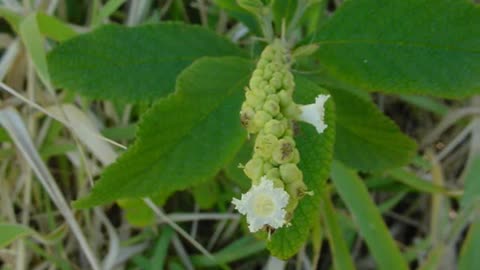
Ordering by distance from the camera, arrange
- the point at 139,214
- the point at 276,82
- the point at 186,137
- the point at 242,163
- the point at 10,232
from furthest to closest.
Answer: the point at 139,214
the point at 10,232
the point at 242,163
the point at 186,137
the point at 276,82

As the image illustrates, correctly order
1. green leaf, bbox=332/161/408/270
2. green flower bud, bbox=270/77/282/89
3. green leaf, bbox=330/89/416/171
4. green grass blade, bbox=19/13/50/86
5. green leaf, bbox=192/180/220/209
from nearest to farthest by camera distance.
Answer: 1. green flower bud, bbox=270/77/282/89
2. green leaf, bbox=330/89/416/171
3. green grass blade, bbox=19/13/50/86
4. green leaf, bbox=332/161/408/270
5. green leaf, bbox=192/180/220/209

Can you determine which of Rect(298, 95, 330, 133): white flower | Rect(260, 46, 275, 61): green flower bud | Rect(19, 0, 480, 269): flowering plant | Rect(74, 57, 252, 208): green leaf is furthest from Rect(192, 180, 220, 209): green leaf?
Rect(298, 95, 330, 133): white flower

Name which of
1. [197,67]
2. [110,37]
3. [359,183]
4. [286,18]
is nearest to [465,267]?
[359,183]

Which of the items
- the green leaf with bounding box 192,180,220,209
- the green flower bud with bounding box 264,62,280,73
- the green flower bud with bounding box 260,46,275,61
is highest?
the green flower bud with bounding box 264,62,280,73

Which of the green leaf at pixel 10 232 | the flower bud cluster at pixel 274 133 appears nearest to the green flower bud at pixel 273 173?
the flower bud cluster at pixel 274 133

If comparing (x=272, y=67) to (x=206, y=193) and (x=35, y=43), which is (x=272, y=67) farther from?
(x=206, y=193)

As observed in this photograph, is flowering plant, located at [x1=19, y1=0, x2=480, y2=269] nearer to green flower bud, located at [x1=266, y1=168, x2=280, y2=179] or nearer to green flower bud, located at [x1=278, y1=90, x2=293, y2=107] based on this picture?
green flower bud, located at [x1=278, y1=90, x2=293, y2=107]

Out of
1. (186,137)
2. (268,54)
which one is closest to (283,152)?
(268,54)

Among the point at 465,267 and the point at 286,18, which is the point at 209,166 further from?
the point at 465,267
